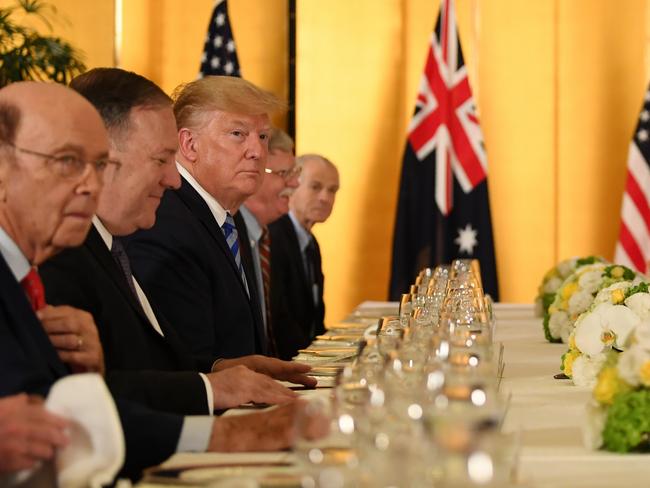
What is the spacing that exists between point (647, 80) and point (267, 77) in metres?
3.33

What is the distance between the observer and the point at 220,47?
10328 mm

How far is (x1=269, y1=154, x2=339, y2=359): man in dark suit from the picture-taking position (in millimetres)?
6762

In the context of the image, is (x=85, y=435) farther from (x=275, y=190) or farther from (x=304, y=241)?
(x=304, y=241)

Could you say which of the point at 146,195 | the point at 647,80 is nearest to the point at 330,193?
the point at 647,80

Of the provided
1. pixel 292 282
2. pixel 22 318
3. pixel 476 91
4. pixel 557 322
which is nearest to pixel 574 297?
pixel 557 322

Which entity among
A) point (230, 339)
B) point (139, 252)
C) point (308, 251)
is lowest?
point (308, 251)

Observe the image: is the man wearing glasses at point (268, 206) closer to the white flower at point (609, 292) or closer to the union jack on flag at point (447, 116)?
the white flower at point (609, 292)

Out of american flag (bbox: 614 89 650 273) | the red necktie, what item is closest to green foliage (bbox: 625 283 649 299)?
the red necktie

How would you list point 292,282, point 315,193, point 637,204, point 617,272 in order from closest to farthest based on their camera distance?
1. point 617,272
2. point 292,282
3. point 315,193
4. point 637,204

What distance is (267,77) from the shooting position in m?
11.0

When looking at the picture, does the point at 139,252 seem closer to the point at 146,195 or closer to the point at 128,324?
the point at 146,195

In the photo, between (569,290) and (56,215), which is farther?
(569,290)

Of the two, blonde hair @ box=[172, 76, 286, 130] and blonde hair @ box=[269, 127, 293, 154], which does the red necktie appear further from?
blonde hair @ box=[269, 127, 293, 154]

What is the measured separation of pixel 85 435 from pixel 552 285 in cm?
485
